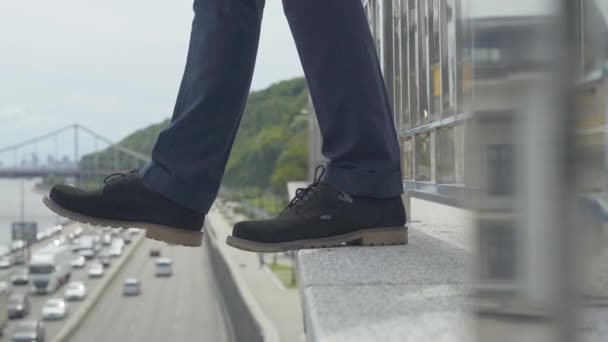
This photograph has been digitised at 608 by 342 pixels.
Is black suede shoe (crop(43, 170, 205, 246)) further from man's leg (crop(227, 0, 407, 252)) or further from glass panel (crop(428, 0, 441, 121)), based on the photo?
glass panel (crop(428, 0, 441, 121))

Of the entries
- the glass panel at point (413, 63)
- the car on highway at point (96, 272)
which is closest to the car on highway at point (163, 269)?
the car on highway at point (96, 272)

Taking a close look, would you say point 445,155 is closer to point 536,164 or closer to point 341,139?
point 341,139

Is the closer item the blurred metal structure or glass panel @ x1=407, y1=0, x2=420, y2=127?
the blurred metal structure

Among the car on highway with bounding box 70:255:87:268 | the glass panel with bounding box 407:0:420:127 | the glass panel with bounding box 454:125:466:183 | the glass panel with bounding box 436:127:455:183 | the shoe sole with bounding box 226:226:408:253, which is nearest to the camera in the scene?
the shoe sole with bounding box 226:226:408:253

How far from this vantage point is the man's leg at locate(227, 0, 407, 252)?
1233 millimetres

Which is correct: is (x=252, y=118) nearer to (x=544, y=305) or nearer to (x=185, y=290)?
(x=185, y=290)

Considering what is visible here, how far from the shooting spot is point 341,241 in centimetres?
127

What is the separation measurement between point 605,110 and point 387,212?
0.90 meters

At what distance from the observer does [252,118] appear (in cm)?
3912

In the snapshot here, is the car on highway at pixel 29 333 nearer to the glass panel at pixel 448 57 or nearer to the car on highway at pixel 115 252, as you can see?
the glass panel at pixel 448 57

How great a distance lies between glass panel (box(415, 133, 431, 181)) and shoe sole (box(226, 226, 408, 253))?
69 cm

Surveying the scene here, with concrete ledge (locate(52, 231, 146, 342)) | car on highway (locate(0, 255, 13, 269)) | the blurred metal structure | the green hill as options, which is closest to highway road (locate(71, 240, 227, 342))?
concrete ledge (locate(52, 231, 146, 342))

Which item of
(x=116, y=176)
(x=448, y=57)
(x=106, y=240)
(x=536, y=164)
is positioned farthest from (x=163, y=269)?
(x=536, y=164)

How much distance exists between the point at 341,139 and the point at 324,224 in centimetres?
13
